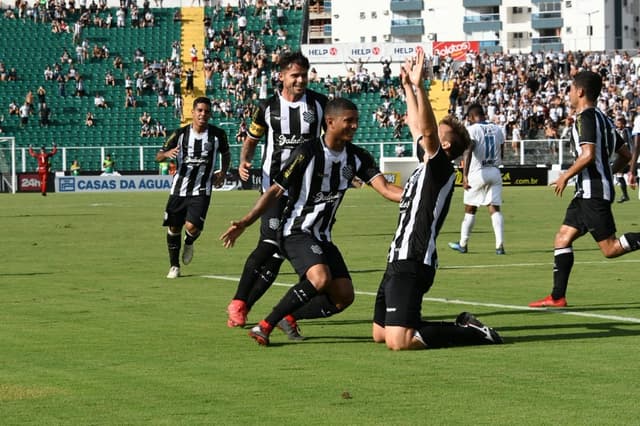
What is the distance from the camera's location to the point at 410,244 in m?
9.59

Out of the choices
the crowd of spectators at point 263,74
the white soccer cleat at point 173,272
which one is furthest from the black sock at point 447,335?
the crowd of spectators at point 263,74

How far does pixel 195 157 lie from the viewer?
653 inches

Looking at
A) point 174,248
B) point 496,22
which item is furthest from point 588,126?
point 496,22

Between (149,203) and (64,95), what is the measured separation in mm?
28600

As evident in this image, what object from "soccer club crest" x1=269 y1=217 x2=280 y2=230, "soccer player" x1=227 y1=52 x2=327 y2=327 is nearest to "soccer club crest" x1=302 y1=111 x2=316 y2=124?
"soccer player" x1=227 y1=52 x2=327 y2=327

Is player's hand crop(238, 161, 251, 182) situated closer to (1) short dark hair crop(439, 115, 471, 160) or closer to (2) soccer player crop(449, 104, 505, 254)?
(1) short dark hair crop(439, 115, 471, 160)

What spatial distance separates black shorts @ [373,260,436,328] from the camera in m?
9.38

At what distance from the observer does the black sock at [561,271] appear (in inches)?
488

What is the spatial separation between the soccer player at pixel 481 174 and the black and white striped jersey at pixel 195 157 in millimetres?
4800

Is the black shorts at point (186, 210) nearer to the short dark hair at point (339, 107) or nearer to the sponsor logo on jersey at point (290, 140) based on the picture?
the sponsor logo on jersey at point (290, 140)

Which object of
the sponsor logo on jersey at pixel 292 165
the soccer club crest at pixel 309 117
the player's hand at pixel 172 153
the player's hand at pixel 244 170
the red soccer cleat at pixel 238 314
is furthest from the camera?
the player's hand at pixel 172 153

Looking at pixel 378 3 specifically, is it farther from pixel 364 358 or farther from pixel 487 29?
pixel 364 358

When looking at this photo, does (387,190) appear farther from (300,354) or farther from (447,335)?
(300,354)

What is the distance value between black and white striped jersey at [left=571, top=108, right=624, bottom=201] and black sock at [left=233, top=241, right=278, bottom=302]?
11.0ft
